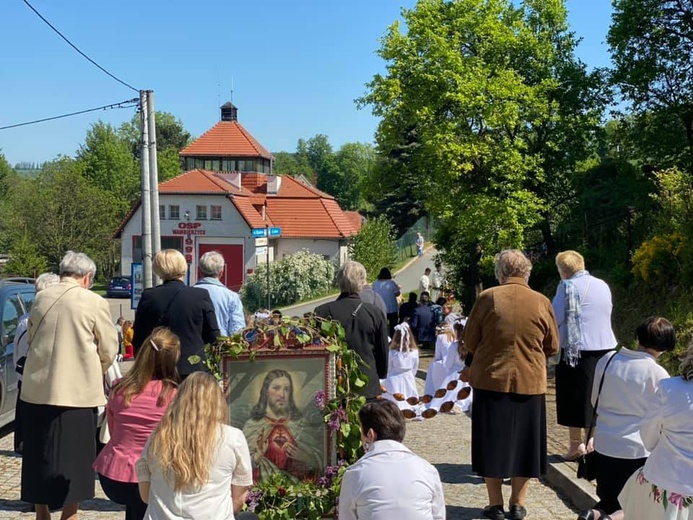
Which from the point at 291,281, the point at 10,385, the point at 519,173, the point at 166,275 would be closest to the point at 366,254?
the point at 291,281

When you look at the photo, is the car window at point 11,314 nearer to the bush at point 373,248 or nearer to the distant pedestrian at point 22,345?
the distant pedestrian at point 22,345

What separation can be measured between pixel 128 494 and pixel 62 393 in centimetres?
101

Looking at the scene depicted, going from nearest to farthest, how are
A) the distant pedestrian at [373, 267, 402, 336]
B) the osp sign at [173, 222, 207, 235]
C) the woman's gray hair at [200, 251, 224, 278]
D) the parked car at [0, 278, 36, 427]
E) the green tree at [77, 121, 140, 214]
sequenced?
the woman's gray hair at [200, 251, 224, 278]
the parked car at [0, 278, 36, 427]
the distant pedestrian at [373, 267, 402, 336]
the osp sign at [173, 222, 207, 235]
the green tree at [77, 121, 140, 214]


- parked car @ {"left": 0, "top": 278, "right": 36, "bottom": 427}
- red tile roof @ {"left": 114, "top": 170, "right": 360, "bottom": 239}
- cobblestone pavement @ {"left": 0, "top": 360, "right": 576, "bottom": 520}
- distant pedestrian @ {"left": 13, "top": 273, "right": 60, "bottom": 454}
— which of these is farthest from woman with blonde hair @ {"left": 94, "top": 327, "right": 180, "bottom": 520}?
red tile roof @ {"left": 114, "top": 170, "right": 360, "bottom": 239}

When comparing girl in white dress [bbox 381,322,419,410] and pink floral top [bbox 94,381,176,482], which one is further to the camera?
girl in white dress [bbox 381,322,419,410]

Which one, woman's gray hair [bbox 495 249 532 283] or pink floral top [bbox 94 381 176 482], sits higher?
woman's gray hair [bbox 495 249 532 283]

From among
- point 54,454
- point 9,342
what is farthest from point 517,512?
point 9,342

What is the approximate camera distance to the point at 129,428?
483 cm

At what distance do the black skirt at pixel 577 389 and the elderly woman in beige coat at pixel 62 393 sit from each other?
4023mm

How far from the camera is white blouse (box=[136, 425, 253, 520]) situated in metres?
3.92

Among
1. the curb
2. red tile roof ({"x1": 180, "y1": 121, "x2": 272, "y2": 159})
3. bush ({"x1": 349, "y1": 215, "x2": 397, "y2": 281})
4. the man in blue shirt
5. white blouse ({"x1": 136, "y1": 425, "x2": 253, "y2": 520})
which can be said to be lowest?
the curb

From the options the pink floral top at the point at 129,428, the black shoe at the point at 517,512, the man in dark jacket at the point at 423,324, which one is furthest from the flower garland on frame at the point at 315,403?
the man in dark jacket at the point at 423,324

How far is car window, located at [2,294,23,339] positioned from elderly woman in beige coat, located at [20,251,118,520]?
4.09 metres

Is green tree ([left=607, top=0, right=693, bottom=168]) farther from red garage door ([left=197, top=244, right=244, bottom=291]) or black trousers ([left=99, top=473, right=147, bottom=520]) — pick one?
red garage door ([left=197, top=244, right=244, bottom=291])
